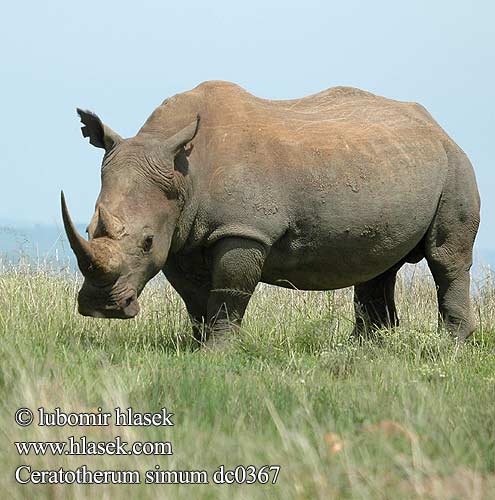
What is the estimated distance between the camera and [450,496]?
168 inches

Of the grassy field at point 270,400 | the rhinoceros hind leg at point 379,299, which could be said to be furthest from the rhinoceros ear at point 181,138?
the rhinoceros hind leg at point 379,299

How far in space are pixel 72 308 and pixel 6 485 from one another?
5.29 meters

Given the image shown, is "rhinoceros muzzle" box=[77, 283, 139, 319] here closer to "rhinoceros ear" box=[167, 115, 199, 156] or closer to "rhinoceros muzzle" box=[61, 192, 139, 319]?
"rhinoceros muzzle" box=[61, 192, 139, 319]

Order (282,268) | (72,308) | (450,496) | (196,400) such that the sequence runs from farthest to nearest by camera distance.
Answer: (72,308)
(282,268)
(196,400)
(450,496)

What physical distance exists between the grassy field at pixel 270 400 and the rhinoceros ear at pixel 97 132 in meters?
1.45

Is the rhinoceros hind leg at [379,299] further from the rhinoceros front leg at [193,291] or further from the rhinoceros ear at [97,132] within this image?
the rhinoceros ear at [97,132]

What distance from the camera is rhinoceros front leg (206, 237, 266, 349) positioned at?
8.55 metres

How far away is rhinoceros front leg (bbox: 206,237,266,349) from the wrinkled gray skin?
10 mm

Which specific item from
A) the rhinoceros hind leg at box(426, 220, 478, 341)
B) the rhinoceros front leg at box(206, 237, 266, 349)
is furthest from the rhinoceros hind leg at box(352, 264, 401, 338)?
the rhinoceros front leg at box(206, 237, 266, 349)

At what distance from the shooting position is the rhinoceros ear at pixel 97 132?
8680 mm

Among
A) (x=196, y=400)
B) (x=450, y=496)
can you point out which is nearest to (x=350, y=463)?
(x=450, y=496)

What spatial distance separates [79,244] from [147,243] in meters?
0.68

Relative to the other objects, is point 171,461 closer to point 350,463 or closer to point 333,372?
point 350,463

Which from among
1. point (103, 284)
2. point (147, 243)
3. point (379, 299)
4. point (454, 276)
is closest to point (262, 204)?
point (147, 243)
